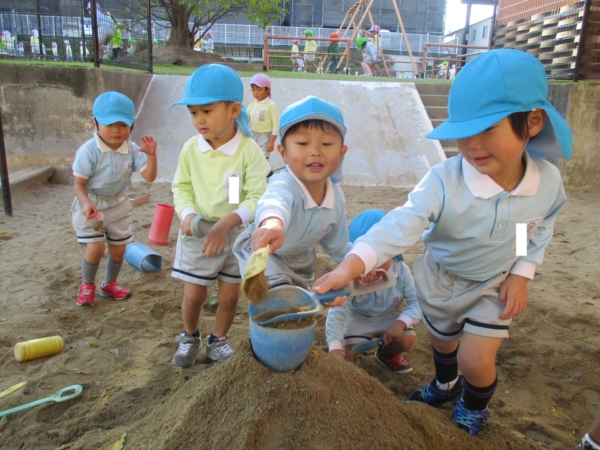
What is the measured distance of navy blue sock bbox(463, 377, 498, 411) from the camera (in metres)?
1.92

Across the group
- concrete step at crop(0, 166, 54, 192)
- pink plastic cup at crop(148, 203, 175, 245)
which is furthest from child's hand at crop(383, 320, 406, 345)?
concrete step at crop(0, 166, 54, 192)

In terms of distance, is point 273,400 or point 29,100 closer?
point 273,400

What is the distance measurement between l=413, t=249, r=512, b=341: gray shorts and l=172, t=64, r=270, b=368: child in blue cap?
35.5 inches

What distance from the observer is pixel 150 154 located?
318 cm

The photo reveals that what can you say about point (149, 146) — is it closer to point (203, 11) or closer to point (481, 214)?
point (481, 214)

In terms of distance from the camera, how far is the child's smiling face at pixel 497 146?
1.65m

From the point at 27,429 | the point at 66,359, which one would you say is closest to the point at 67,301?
the point at 66,359

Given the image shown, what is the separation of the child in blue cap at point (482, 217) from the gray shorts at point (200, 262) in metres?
1.02

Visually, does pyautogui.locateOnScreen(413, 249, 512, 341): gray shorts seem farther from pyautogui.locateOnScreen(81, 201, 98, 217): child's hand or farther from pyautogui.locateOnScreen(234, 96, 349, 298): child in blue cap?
pyautogui.locateOnScreen(81, 201, 98, 217): child's hand

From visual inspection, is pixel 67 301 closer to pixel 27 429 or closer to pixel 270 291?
pixel 27 429

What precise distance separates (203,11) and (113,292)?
13767 mm

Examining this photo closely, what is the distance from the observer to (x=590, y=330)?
286 cm

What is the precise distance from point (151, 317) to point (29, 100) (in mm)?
4908

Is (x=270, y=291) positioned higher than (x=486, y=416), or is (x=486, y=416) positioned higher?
(x=270, y=291)
